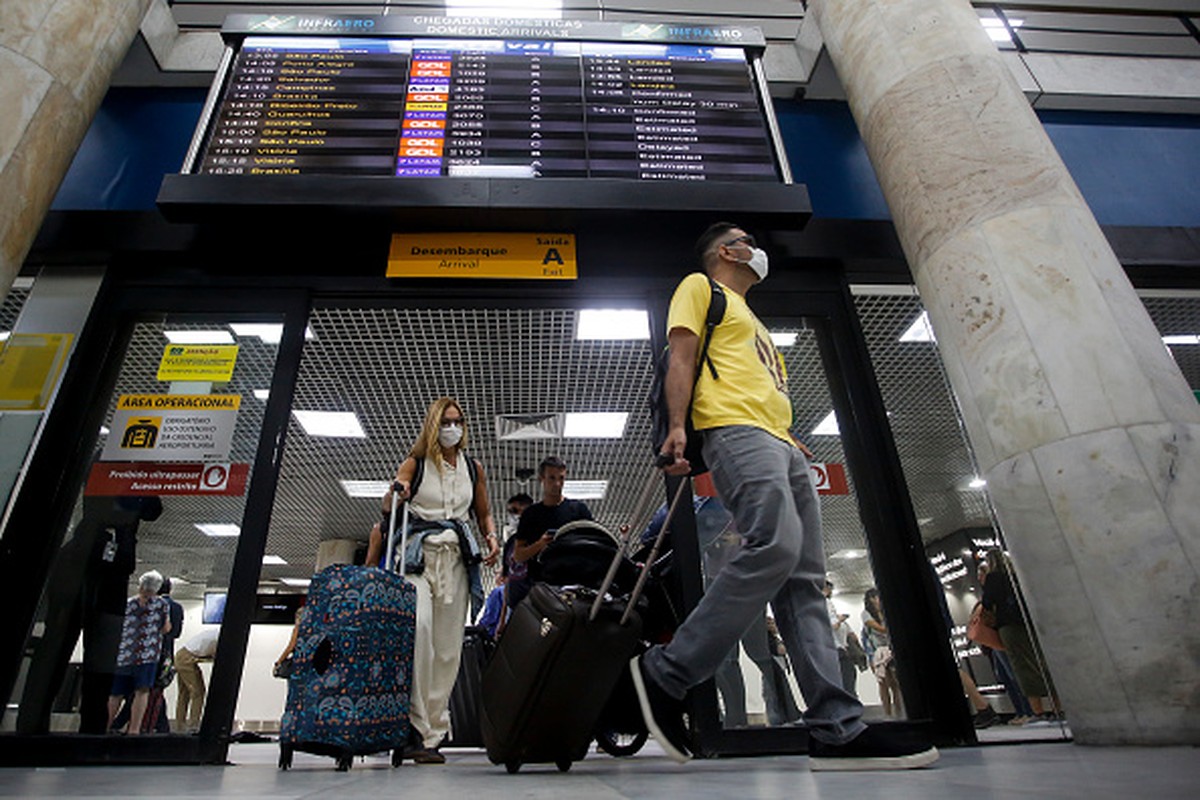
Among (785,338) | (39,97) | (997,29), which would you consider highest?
(997,29)

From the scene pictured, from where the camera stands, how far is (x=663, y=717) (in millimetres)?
1828

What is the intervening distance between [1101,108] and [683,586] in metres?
4.76

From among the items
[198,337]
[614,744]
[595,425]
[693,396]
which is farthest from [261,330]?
[595,425]

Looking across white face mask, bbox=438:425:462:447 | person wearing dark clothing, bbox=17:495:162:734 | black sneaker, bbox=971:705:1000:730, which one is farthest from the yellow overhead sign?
black sneaker, bbox=971:705:1000:730

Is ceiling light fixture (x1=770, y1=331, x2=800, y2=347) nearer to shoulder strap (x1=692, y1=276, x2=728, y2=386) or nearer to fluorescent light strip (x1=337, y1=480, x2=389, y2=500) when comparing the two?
shoulder strap (x1=692, y1=276, x2=728, y2=386)

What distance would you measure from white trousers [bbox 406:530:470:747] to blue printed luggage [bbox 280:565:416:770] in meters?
0.19

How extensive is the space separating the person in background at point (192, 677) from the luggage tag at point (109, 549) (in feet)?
1.78

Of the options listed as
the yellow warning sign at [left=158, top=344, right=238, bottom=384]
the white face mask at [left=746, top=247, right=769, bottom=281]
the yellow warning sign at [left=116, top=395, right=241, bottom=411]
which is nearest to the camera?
the white face mask at [left=746, top=247, right=769, bottom=281]

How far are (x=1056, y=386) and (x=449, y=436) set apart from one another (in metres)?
2.66

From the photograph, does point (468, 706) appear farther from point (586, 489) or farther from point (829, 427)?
point (586, 489)

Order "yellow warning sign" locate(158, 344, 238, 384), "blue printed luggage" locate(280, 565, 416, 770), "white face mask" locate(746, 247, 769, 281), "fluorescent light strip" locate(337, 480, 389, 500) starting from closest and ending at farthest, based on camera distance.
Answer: "blue printed luggage" locate(280, 565, 416, 770) < "white face mask" locate(746, 247, 769, 281) < "yellow warning sign" locate(158, 344, 238, 384) < "fluorescent light strip" locate(337, 480, 389, 500)

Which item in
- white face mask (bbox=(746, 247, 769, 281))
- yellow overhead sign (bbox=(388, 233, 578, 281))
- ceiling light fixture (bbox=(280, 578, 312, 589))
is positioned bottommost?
white face mask (bbox=(746, 247, 769, 281))

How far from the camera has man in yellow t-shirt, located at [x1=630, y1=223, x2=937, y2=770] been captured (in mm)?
1726

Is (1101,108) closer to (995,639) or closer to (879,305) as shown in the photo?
(879,305)
